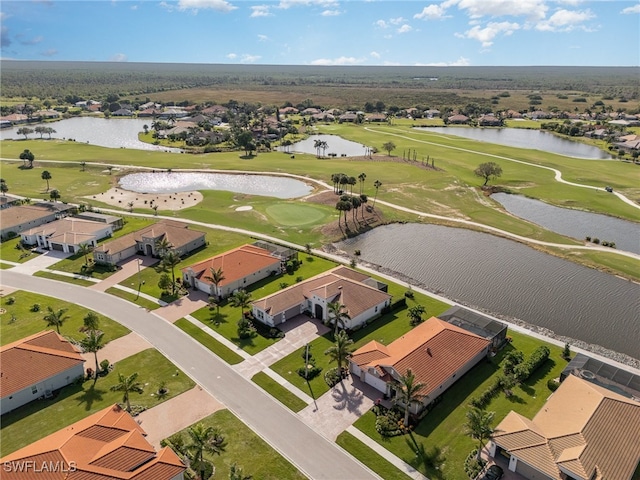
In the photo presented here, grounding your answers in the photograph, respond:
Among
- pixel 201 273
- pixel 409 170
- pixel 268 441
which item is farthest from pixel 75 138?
pixel 268 441

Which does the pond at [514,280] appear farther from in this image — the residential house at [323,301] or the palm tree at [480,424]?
the palm tree at [480,424]

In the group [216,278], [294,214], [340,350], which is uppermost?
[216,278]

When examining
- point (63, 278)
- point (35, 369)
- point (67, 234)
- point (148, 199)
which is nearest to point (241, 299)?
point (35, 369)

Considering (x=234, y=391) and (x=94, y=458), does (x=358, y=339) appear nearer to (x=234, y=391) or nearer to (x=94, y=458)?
(x=234, y=391)

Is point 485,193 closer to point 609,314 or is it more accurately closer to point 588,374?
point 609,314

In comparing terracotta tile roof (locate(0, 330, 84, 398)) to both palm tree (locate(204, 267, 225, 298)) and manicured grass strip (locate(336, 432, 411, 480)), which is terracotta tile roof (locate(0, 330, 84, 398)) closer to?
palm tree (locate(204, 267, 225, 298))

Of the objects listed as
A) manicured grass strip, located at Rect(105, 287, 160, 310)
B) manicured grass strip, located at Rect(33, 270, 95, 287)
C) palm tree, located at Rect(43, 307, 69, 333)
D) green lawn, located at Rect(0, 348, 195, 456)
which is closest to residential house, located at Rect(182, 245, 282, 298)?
manicured grass strip, located at Rect(105, 287, 160, 310)

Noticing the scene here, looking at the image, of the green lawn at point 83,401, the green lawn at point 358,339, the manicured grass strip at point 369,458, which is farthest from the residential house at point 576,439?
the green lawn at point 83,401

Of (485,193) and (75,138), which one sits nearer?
(485,193)
